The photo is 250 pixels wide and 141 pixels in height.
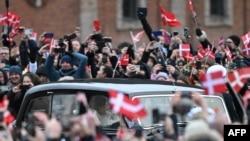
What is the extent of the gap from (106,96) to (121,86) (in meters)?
0.37

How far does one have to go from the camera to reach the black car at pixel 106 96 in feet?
33.2

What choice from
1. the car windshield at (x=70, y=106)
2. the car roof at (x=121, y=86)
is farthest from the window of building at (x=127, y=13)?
the car windshield at (x=70, y=106)

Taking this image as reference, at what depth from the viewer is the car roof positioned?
34.8ft

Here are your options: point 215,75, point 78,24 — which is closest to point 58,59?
point 215,75

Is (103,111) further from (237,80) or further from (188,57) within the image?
(188,57)

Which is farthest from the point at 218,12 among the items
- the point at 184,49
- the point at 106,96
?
the point at 106,96

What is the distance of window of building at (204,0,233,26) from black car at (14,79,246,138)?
89.3 feet

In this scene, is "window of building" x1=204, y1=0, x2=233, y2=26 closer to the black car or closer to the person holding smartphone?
the person holding smartphone

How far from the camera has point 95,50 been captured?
15.9 m

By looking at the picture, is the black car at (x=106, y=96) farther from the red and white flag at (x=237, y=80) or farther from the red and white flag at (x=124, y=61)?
the red and white flag at (x=124, y=61)

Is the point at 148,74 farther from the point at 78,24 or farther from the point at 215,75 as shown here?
the point at 78,24

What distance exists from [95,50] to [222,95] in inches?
206

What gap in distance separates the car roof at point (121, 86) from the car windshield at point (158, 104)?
0.13 meters

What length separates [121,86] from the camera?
Result: 1077 cm
